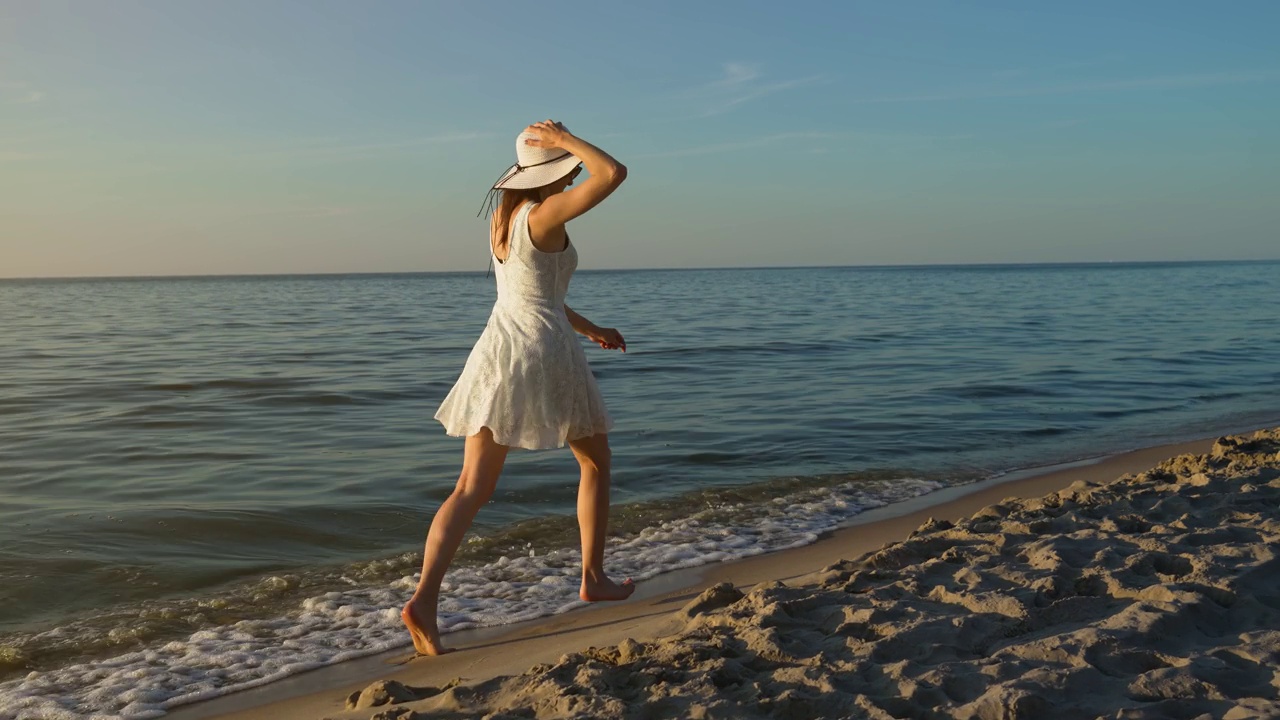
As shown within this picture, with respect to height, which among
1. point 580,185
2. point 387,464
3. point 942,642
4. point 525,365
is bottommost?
point 387,464

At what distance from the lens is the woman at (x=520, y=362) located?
3639 mm

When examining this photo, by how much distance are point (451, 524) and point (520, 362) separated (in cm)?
67

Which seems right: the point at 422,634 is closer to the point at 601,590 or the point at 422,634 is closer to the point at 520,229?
the point at 601,590

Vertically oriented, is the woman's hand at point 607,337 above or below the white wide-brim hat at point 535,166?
below

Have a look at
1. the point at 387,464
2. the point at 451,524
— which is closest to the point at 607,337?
the point at 451,524

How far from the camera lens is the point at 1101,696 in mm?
2672

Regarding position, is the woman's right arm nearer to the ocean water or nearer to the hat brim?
the hat brim

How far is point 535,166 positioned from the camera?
145 inches

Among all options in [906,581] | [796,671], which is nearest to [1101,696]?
[796,671]

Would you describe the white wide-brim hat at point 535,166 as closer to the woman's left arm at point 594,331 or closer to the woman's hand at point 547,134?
the woman's hand at point 547,134

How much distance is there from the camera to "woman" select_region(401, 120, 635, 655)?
364 centimetres

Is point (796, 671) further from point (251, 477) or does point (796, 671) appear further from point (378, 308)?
point (378, 308)

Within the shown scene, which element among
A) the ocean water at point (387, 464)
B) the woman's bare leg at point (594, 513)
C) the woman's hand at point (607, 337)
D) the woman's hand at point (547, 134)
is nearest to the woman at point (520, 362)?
the woman's hand at point (547, 134)

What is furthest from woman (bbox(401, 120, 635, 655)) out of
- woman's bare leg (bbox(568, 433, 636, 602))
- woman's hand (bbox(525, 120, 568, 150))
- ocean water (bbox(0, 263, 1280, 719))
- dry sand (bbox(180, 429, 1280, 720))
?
ocean water (bbox(0, 263, 1280, 719))
